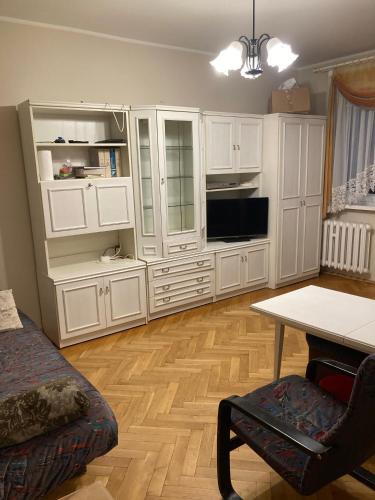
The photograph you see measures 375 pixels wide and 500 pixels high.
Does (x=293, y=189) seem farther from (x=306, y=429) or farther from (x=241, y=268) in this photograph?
(x=306, y=429)

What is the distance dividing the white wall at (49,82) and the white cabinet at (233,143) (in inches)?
20.1

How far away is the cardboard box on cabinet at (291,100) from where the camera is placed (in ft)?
14.3

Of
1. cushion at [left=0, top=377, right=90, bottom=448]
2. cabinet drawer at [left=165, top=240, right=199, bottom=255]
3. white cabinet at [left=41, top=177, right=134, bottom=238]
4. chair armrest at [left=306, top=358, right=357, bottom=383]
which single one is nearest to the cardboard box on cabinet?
cabinet drawer at [left=165, top=240, right=199, bottom=255]

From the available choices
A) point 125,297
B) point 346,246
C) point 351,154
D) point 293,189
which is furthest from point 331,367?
point 351,154

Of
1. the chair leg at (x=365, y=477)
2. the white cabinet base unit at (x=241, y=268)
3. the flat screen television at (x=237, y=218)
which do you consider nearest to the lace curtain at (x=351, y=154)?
the flat screen television at (x=237, y=218)

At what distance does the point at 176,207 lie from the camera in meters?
3.84

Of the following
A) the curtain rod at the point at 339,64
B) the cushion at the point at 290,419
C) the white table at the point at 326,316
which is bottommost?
the cushion at the point at 290,419

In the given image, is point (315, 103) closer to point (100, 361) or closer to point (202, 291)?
point (202, 291)

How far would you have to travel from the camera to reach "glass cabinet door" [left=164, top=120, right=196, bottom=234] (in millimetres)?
3698

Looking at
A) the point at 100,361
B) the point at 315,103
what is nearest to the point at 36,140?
the point at 100,361

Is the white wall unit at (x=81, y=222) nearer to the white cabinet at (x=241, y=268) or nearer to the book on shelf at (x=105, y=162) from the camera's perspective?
the book on shelf at (x=105, y=162)

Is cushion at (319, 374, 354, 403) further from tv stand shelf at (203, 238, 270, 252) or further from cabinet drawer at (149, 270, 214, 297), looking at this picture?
tv stand shelf at (203, 238, 270, 252)

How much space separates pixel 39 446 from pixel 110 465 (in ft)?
2.10

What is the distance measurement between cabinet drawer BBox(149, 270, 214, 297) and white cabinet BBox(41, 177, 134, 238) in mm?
638
